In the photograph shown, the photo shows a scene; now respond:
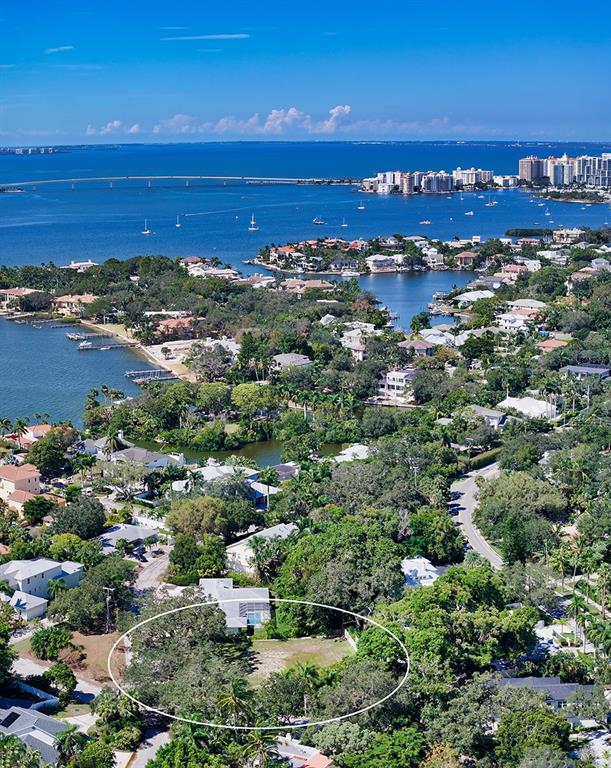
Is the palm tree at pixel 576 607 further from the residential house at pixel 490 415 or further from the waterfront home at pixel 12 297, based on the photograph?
the waterfront home at pixel 12 297

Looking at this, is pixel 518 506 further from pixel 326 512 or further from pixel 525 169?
pixel 525 169

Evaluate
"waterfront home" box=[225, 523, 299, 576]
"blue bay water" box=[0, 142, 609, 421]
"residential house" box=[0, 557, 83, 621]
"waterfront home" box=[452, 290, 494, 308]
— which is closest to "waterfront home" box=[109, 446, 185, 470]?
"waterfront home" box=[225, 523, 299, 576]

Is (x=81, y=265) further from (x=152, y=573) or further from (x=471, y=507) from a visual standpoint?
(x=152, y=573)

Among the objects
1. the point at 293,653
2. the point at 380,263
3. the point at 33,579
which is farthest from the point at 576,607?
the point at 380,263

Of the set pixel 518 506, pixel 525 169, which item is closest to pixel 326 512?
pixel 518 506

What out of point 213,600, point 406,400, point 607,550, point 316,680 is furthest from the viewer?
point 406,400

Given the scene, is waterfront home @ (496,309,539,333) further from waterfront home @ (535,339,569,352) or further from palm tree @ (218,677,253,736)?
palm tree @ (218,677,253,736)
